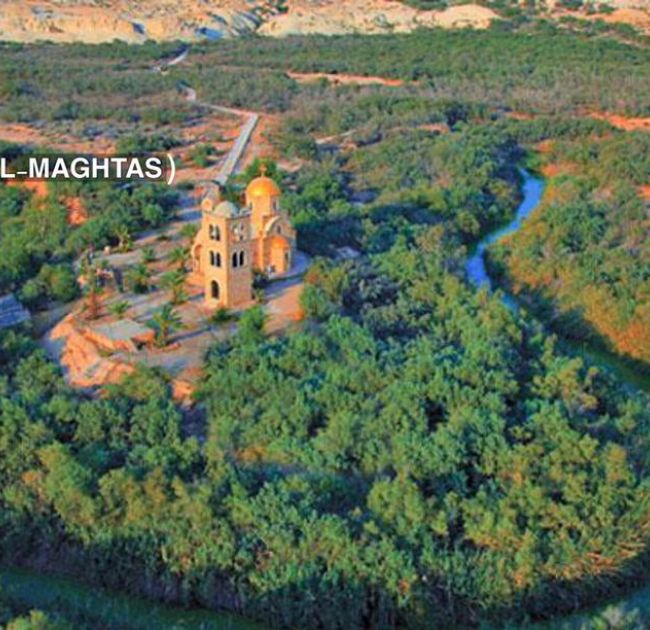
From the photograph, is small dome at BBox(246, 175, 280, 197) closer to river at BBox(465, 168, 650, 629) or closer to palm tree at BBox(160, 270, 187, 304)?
palm tree at BBox(160, 270, 187, 304)

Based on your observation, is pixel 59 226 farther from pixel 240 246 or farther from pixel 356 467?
pixel 356 467

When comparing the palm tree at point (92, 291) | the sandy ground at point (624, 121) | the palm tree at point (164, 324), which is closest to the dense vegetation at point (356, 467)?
the palm tree at point (164, 324)

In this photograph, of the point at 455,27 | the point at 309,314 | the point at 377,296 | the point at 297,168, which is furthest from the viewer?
the point at 455,27

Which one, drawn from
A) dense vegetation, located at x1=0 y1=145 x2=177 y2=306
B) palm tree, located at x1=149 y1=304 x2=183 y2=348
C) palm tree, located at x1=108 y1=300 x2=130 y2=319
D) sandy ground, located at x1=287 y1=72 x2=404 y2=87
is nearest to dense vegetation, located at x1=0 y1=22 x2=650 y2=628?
dense vegetation, located at x1=0 y1=145 x2=177 y2=306

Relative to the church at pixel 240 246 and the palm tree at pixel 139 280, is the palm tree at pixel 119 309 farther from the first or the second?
the church at pixel 240 246

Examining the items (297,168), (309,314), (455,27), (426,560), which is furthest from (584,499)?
(455,27)

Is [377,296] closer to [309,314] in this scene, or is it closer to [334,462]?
[309,314]
